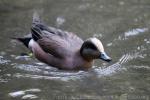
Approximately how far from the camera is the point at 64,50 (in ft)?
32.3

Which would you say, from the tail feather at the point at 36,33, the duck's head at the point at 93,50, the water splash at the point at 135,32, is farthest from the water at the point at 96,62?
the tail feather at the point at 36,33

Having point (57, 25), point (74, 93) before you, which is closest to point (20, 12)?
point (57, 25)

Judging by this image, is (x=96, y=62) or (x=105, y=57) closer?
(x=105, y=57)

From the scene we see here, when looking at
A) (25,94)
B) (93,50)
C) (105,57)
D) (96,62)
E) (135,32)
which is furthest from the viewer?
(135,32)

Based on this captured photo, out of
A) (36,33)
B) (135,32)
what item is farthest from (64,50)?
(135,32)

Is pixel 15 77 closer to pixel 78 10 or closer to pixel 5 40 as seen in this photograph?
pixel 5 40

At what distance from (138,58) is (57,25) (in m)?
2.53

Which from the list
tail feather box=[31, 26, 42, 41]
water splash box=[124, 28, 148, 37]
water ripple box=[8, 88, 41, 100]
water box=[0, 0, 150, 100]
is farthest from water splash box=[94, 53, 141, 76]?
water ripple box=[8, 88, 41, 100]

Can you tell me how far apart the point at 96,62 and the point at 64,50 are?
2.79ft

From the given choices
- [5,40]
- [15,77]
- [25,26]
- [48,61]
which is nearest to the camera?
[15,77]

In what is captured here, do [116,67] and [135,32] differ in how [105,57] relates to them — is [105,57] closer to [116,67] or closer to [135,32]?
[116,67]

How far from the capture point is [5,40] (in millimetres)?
11344

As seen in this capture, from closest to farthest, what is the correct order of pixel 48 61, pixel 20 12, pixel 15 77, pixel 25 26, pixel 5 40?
pixel 15 77, pixel 48 61, pixel 5 40, pixel 25 26, pixel 20 12

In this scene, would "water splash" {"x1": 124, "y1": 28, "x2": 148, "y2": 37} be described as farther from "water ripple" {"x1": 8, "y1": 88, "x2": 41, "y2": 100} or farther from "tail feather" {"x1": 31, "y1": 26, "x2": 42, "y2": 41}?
"water ripple" {"x1": 8, "y1": 88, "x2": 41, "y2": 100}
